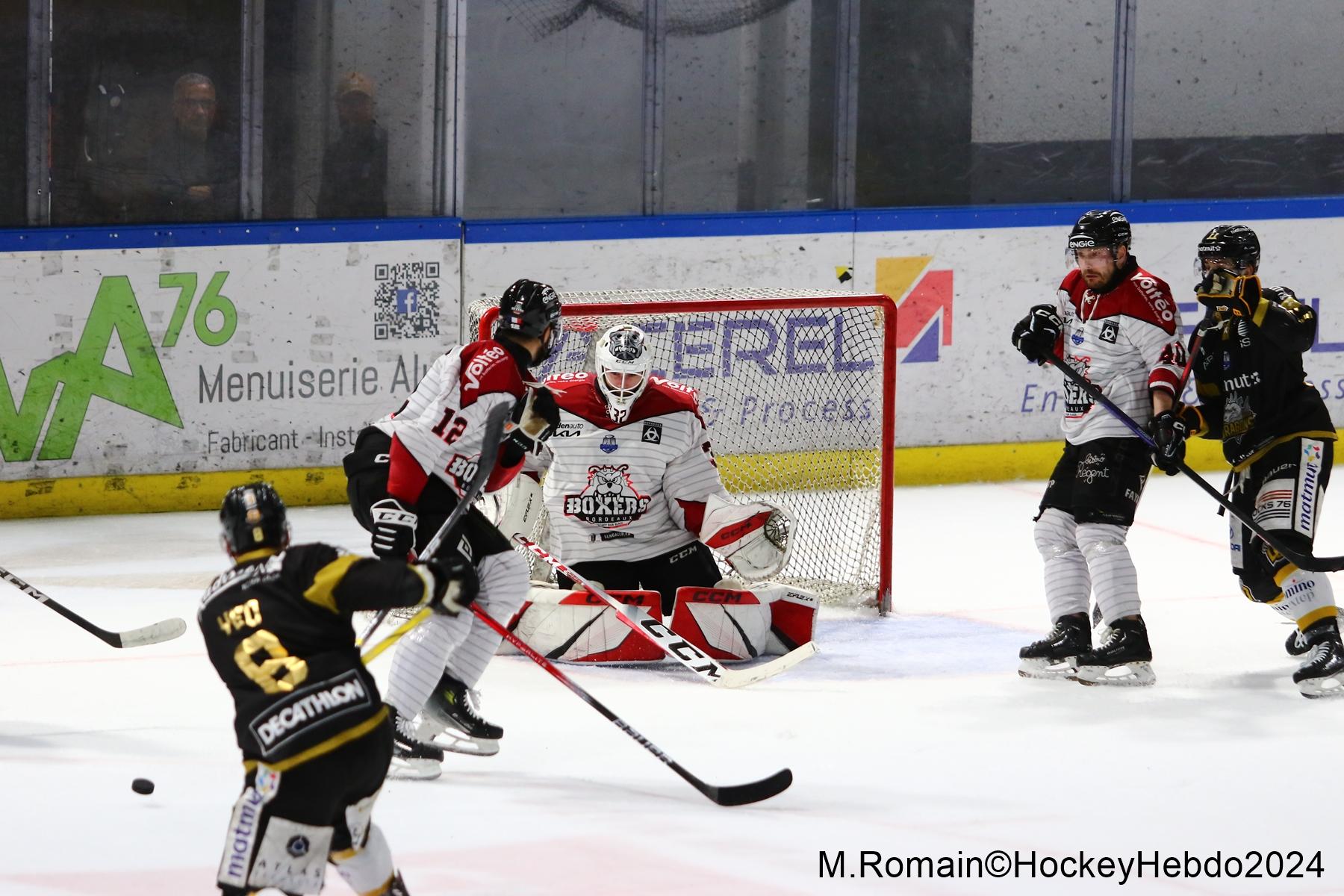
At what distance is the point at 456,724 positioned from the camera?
416 cm

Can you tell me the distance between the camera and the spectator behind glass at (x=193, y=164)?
23.5 ft

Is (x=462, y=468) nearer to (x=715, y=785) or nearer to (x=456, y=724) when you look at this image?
(x=456, y=724)

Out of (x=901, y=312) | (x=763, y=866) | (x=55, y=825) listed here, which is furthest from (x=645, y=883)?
(x=901, y=312)

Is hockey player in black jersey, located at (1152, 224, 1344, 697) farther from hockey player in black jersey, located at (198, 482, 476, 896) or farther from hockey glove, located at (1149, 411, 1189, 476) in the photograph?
hockey player in black jersey, located at (198, 482, 476, 896)

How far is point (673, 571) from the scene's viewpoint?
530cm

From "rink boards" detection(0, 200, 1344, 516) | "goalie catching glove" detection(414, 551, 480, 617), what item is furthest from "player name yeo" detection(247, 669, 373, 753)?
"rink boards" detection(0, 200, 1344, 516)

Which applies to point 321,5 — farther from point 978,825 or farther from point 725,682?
point 978,825

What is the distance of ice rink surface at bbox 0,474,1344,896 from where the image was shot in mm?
3516

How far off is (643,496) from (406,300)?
2.44m

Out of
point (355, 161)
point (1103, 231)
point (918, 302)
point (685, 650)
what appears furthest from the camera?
point (918, 302)

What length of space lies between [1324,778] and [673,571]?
74.1 inches

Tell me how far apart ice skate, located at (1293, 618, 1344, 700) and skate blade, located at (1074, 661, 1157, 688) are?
376 mm

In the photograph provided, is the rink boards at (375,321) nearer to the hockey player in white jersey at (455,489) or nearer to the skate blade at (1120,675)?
the skate blade at (1120,675)

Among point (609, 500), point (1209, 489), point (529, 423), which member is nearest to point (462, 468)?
point (529, 423)
